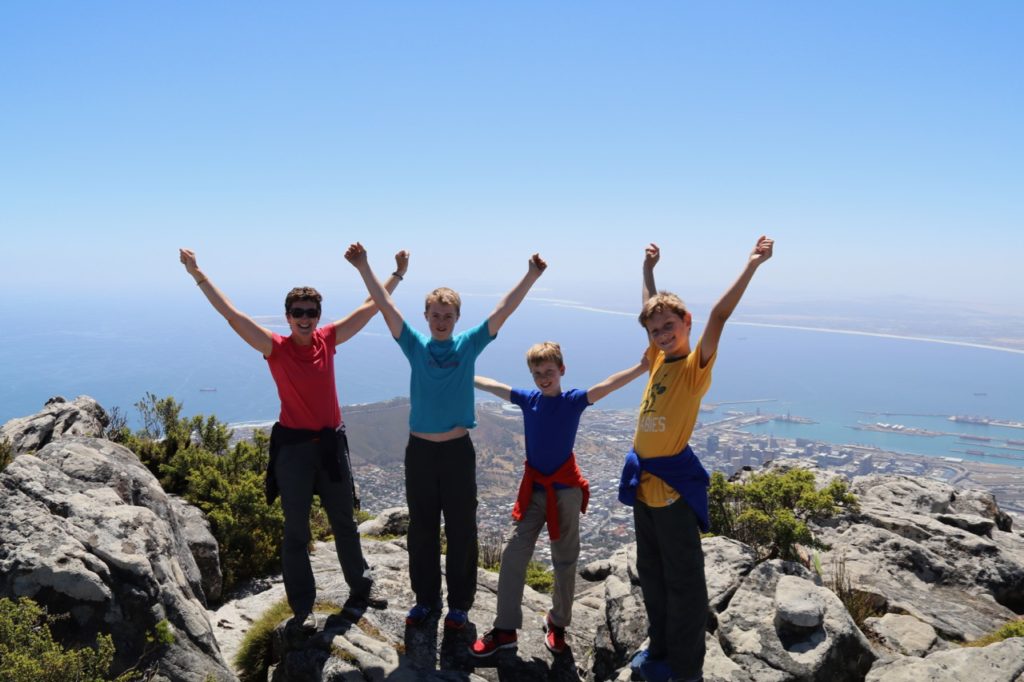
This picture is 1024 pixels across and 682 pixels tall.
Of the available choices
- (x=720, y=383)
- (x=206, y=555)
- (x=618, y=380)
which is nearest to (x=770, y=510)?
(x=618, y=380)

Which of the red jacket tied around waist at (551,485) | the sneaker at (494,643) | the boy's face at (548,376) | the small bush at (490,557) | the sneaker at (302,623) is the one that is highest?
the boy's face at (548,376)

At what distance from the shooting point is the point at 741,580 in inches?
208

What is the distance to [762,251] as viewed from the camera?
13.0 feet

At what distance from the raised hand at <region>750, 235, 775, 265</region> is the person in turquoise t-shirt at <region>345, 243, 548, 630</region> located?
1.74 m

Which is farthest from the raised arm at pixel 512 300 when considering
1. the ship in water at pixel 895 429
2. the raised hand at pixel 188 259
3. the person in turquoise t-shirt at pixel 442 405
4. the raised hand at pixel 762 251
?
the ship in water at pixel 895 429

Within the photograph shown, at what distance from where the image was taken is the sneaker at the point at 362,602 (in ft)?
16.9

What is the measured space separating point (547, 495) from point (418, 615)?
1.67 meters

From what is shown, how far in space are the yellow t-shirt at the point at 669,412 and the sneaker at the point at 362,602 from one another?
283 cm

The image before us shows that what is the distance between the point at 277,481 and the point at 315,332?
1.35m

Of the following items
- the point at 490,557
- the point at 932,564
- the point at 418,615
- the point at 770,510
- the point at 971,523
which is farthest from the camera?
the point at 490,557

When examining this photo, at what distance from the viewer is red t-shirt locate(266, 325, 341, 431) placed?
475cm

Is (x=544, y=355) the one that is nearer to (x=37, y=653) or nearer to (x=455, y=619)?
(x=455, y=619)

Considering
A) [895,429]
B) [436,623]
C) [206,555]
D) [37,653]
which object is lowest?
[895,429]

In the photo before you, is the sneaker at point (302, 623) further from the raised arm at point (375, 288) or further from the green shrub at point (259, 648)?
the raised arm at point (375, 288)
